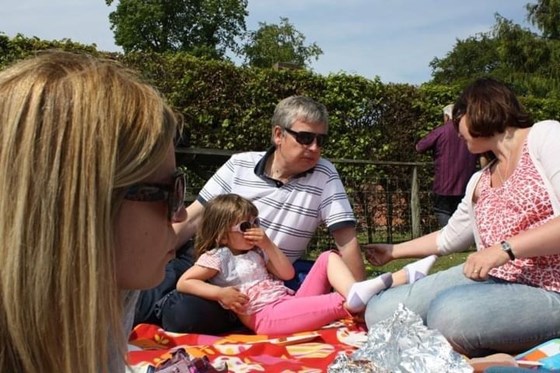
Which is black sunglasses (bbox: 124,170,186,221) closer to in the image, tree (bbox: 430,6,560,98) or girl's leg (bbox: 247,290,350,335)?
girl's leg (bbox: 247,290,350,335)

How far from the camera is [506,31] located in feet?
95.8

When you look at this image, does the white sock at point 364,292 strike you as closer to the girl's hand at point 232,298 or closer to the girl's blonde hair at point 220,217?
the girl's hand at point 232,298

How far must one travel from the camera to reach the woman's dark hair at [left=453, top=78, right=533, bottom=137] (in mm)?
3051

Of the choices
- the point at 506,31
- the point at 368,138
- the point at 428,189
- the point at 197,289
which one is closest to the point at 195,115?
the point at 368,138

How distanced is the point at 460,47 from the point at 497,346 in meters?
59.9

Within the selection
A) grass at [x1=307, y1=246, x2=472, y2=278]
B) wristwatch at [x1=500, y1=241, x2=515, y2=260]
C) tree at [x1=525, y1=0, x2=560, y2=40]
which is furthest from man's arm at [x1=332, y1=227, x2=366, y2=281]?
tree at [x1=525, y1=0, x2=560, y2=40]

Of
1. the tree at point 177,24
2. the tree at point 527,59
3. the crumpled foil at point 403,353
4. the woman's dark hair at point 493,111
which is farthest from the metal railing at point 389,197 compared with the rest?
the tree at point 177,24

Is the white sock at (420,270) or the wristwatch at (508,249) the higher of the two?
the wristwatch at (508,249)

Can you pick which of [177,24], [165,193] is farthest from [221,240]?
[177,24]

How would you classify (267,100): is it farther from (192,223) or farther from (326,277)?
(326,277)

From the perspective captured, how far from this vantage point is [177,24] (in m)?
43.0

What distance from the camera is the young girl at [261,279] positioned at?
3.48 meters

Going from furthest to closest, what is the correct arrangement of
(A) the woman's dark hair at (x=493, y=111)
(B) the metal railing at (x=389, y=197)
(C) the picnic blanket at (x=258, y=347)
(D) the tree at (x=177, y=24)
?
(D) the tree at (x=177, y=24), (B) the metal railing at (x=389, y=197), (A) the woman's dark hair at (x=493, y=111), (C) the picnic blanket at (x=258, y=347)

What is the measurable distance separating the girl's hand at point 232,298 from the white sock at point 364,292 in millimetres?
553
